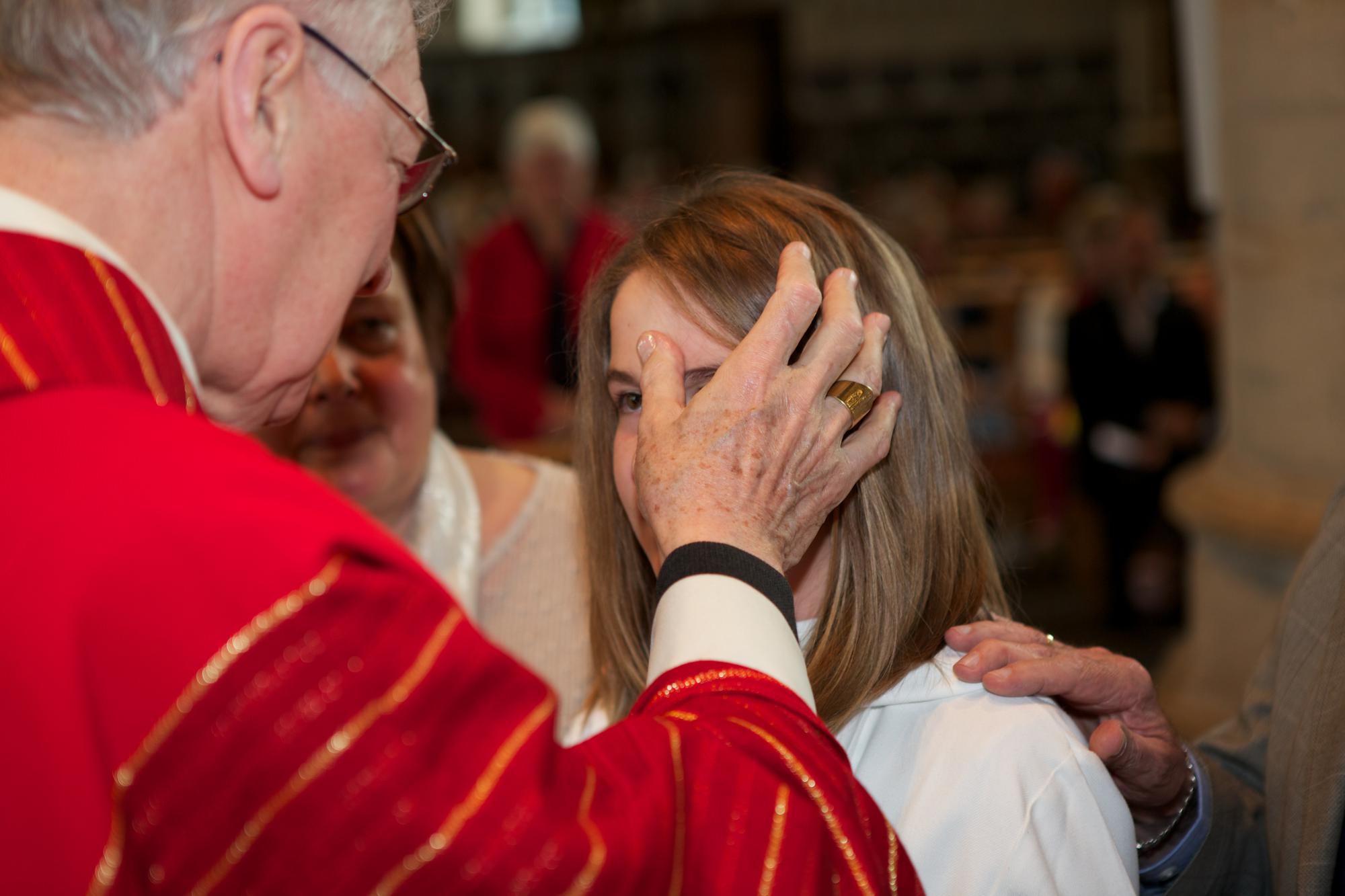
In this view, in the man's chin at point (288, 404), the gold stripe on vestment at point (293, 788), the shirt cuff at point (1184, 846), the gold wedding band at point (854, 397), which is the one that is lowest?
the shirt cuff at point (1184, 846)

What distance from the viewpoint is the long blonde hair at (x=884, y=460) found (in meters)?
1.53

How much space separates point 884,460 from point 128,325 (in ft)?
2.91

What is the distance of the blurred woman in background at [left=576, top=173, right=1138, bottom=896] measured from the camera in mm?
1352

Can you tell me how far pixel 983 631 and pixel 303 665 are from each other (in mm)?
886

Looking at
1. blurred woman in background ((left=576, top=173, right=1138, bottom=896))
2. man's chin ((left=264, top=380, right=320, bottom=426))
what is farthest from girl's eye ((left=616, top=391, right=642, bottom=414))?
man's chin ((left=264, top=380, right=320, bottom=426))

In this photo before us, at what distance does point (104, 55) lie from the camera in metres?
1.05

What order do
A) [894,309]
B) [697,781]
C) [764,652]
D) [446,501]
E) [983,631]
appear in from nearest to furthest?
[697,781] → [764,652] → [983,631] → [894,309] → [446,501]

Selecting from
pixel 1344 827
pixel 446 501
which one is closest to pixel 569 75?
pixel 446 501

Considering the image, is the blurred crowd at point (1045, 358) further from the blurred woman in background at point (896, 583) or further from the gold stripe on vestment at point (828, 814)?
the gold stripe on vestment at point (828, 814)

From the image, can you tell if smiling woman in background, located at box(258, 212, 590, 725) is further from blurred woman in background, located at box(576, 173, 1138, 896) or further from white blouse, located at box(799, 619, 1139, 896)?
white blouse, located at box(799, 619, 1139, 896)

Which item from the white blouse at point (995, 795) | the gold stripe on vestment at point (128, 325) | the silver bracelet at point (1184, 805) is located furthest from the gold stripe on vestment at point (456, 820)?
the silver bracelet at point (1184, 805)

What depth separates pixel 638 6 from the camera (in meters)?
16.0

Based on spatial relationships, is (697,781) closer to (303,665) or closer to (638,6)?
(303,665)

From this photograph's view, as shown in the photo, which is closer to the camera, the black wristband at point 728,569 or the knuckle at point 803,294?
the black wristband at point 728,569
